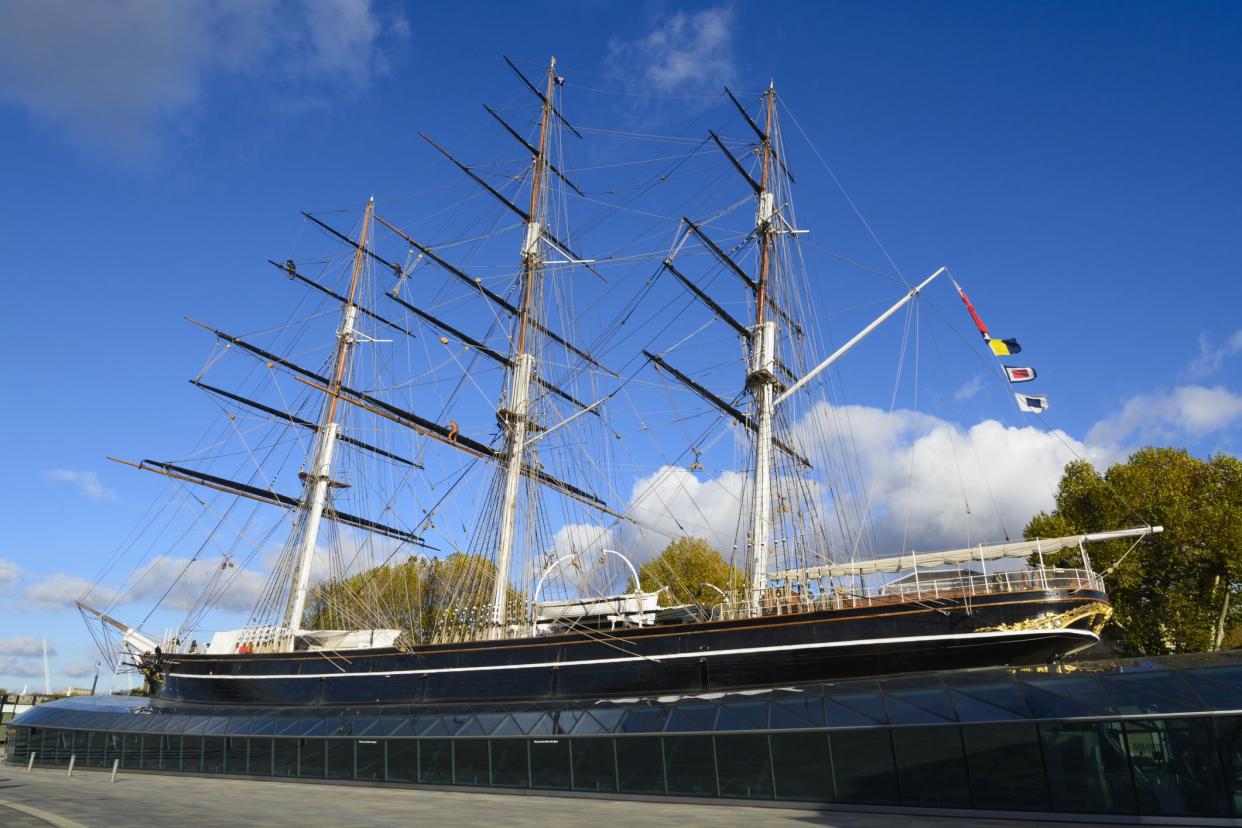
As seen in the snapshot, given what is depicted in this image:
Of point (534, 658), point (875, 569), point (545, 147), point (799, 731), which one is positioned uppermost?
point (545, 147)

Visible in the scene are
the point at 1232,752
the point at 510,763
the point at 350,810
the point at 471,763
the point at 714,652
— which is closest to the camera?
the point at 1232,752

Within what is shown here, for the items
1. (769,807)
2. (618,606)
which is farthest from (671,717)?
(618,606)

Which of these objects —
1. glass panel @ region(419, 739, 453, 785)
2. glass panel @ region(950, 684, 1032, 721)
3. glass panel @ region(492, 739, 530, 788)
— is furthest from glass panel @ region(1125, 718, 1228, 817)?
glass panel @ region(419, 739, 453, 785)

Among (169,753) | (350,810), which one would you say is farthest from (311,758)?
(350,810)

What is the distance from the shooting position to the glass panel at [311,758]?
2509cm

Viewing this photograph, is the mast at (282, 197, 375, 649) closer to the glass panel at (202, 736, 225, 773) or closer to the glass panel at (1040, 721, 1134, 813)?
the glass panel at (202, 736, 225, 773)

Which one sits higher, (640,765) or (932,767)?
(932,767)

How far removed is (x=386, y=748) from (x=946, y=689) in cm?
1617

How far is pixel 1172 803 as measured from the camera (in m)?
14.0

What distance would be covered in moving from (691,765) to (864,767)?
4157 mm

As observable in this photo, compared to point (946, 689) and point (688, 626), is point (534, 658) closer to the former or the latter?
point (688, 626)

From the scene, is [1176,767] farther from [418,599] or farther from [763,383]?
[418,599]

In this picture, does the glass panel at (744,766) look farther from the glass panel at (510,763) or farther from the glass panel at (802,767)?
the glass panel at (510,763)

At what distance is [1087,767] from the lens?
14.9m
